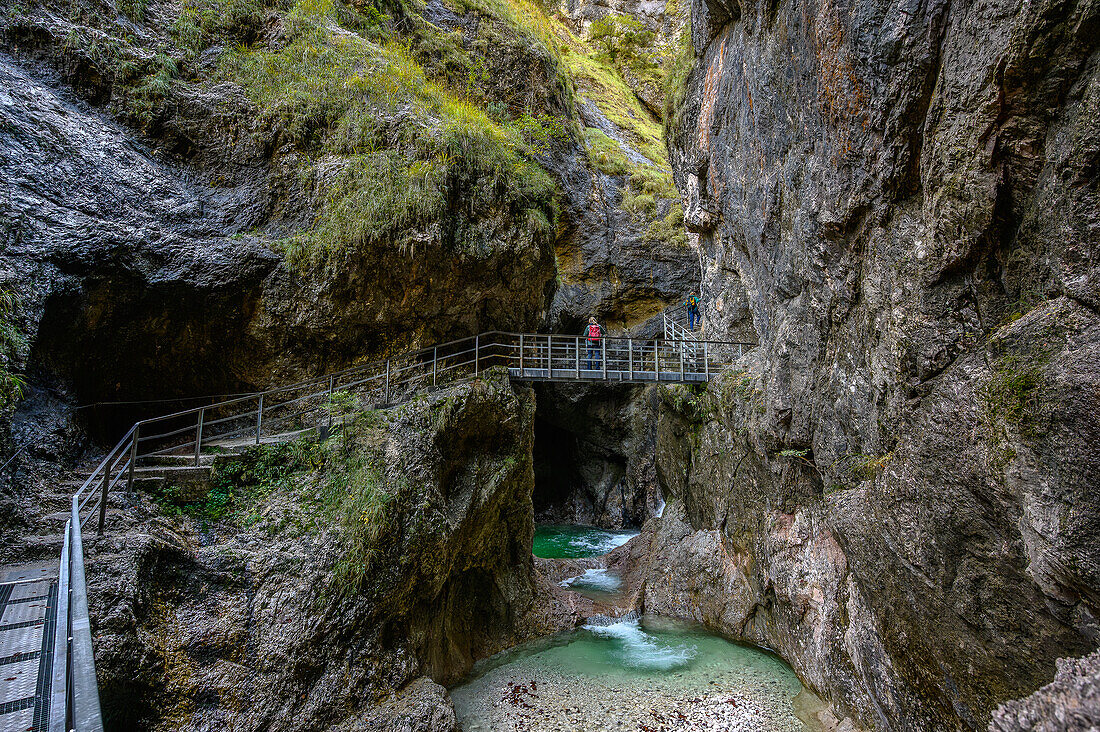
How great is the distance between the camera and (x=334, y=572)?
6.15 metres

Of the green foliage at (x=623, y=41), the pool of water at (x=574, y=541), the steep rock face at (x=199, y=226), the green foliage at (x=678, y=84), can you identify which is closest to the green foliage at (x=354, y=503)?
the steep rock face at (x=199, y=226)

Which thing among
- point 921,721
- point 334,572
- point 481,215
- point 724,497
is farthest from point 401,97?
point 921,721

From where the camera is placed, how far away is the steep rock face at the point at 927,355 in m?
3.90

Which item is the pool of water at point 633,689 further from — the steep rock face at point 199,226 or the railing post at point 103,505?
the steep rock face at point 199,226

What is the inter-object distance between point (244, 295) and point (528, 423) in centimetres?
564

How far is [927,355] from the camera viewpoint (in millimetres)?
5395

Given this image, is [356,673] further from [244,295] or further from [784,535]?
[784,535]

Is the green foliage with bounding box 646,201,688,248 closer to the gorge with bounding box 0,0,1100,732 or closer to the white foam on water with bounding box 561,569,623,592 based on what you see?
the gorge with bounding box 0,0,1100,732

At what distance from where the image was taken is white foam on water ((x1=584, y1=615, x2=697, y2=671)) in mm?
8938

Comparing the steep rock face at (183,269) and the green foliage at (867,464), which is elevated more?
the steep rock face at (183,269)

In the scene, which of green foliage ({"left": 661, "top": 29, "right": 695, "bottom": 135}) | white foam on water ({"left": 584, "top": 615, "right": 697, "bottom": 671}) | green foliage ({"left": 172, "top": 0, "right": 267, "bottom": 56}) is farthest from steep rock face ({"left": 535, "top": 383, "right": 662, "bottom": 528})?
green foliage ({"left": 172, "top": 0, "right": 267, "bottom": 56})

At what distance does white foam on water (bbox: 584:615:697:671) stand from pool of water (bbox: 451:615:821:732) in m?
0.02

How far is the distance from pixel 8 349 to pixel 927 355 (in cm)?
1005

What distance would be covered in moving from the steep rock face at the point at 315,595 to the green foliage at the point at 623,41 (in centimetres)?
2798
